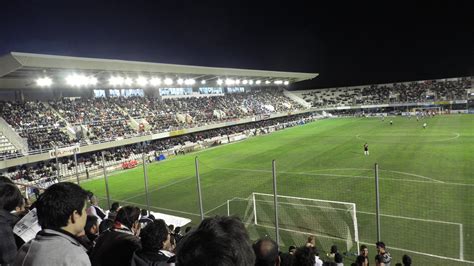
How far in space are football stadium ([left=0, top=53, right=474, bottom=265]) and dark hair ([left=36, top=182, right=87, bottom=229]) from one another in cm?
623

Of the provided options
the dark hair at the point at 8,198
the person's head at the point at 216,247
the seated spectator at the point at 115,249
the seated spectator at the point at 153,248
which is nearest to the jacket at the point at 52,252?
the seated spectator at the point at 153,248

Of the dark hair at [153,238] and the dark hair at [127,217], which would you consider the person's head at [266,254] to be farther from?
the dark hair at [127,217]

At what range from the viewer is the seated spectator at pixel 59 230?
2.46m

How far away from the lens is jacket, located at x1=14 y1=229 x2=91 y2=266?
244cm

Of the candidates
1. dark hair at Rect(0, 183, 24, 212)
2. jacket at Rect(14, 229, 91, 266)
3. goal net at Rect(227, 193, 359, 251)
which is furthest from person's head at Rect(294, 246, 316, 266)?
goal net at Rect(227, 193, 359, 251)

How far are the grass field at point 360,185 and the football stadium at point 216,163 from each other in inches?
3.1

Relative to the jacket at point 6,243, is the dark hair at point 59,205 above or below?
above

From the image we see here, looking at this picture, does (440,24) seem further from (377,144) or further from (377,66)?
(377,144)

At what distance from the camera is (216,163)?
30.2 meters

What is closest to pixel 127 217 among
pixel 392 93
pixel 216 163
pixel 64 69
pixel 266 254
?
pixel 266 254

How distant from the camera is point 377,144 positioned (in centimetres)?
3341

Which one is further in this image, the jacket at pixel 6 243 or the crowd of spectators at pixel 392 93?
the crowd of spectators at pixel 392 93

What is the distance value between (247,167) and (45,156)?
1778cm

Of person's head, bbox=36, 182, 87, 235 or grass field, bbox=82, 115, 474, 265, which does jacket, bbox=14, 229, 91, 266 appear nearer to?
person's head, bbox=36, 182, 87, 235
